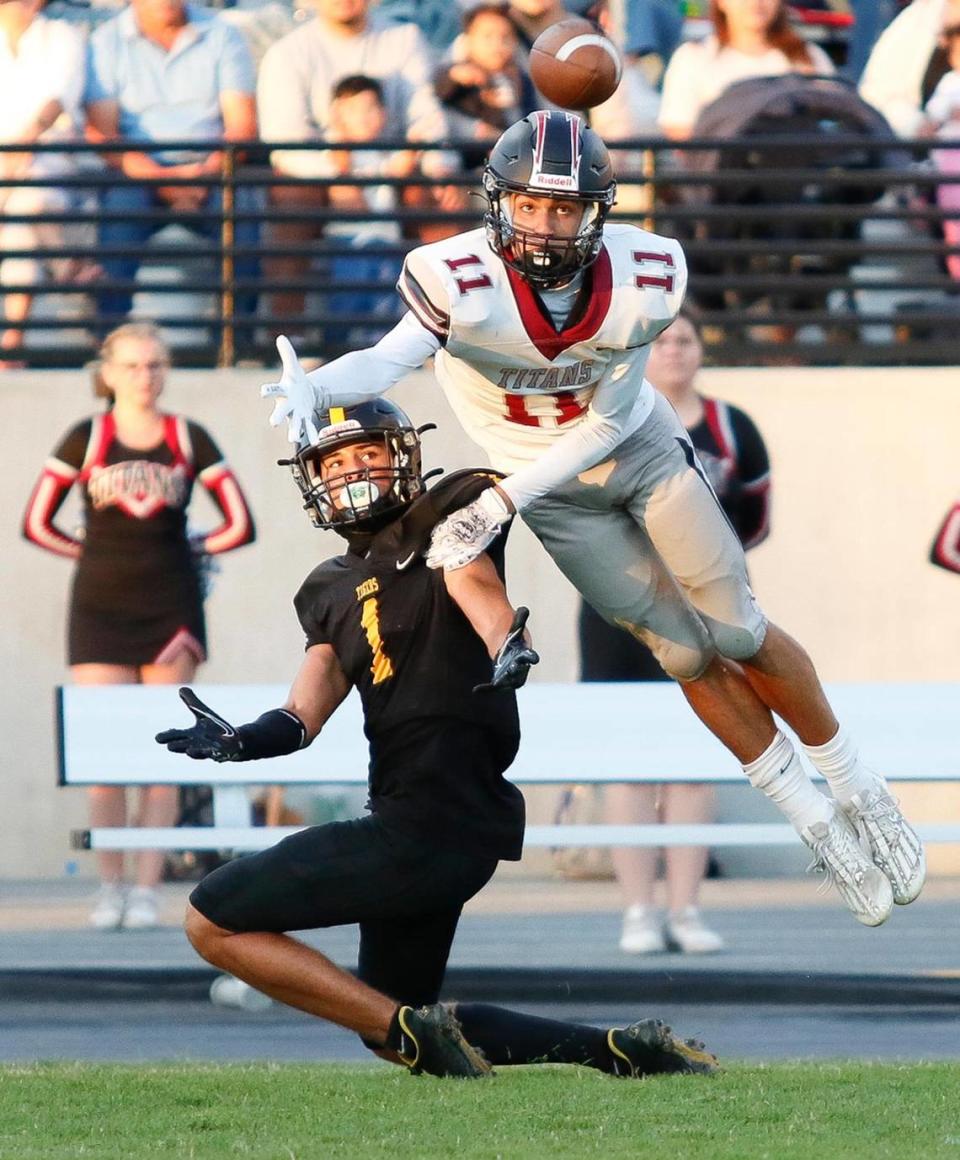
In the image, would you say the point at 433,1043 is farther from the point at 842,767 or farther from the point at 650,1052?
the point at 842,767

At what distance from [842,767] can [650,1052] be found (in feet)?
3.76

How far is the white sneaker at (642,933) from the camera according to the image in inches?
292

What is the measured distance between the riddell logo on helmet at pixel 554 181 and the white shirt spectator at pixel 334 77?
5046mm

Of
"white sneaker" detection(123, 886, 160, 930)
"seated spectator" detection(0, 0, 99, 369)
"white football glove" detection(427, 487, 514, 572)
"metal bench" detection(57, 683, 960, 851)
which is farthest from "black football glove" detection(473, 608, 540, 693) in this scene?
"seated spectator" detection(0, 0, 99, 369)

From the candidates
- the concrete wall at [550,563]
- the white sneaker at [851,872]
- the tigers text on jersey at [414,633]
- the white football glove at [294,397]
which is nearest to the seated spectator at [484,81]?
the concrete wall at [550,563]

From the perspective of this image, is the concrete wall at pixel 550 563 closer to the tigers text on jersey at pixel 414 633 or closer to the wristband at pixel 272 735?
the tigers text on jersey at pixel 414 633

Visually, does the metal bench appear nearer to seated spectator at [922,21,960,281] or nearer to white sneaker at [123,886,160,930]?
white sneaker at [123,886,160,930]

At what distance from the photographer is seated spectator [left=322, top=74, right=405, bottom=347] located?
9961 mm

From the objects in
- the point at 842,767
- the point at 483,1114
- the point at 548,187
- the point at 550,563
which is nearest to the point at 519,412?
the point at 548,187

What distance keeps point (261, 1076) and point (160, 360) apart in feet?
12.2

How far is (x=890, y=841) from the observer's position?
19.2 feet

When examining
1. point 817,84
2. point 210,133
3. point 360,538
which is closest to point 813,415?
point 817,84

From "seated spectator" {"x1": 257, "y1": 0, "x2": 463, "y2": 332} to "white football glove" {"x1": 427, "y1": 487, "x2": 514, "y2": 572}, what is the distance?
5.15 metres

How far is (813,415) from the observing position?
34.0 ft
